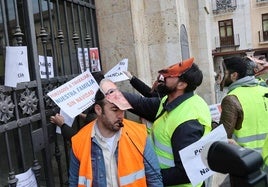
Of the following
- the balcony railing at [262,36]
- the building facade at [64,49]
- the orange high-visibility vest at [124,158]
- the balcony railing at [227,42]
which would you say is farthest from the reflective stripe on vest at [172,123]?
the balcony railing at [262,36]

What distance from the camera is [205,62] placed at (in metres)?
7.51

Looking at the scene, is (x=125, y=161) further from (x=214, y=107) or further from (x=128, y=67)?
(x=214, y=107)

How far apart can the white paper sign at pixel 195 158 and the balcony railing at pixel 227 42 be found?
32.2 m

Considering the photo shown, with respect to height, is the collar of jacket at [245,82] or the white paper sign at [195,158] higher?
the collar of jacket at [245,82]

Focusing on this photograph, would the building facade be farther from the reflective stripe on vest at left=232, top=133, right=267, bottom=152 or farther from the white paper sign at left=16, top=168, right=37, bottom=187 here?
the reflective stripe on vest at left=232, top=133, right=267, bottom=152

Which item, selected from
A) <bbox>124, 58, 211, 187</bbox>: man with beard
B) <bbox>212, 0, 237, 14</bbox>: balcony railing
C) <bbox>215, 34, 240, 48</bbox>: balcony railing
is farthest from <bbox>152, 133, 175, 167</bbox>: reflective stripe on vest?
<bbox>212, 0, 237, 14</bbox>: balcony railing

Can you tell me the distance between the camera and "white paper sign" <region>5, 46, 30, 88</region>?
7.48 ft

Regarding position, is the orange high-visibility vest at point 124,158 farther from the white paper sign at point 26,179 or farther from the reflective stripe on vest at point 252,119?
the reflective stripe on vest at point 252,119

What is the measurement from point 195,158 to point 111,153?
58 centimetres

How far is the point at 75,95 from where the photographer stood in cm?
268

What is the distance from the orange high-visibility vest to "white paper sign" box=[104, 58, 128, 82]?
1475mm

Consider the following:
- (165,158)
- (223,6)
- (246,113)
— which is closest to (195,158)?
(165,158)

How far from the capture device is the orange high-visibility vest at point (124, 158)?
2.12 m

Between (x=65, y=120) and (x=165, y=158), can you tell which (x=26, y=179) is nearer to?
(x=65, y=120)
